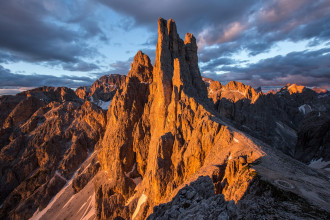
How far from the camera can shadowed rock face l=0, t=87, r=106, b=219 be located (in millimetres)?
86688

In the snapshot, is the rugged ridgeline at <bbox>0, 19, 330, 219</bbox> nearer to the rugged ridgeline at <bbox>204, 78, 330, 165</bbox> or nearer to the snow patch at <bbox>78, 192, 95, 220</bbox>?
the snow patch at <bbox>78, 192, 95, 220</bbox>

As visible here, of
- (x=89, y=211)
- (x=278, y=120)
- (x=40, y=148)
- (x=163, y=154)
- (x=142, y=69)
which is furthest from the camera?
(x=278, y=120)

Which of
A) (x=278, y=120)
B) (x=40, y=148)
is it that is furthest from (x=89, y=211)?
(x=278, y=120)

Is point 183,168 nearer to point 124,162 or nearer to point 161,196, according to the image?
point 161,196

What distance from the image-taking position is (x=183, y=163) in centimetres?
4291

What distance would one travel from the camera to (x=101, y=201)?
65500 mm

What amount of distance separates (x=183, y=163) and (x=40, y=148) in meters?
94.0

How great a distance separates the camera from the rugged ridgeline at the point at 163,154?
804 inches

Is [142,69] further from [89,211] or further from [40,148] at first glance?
[40,148]

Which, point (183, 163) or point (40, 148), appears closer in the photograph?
point (183, 163)

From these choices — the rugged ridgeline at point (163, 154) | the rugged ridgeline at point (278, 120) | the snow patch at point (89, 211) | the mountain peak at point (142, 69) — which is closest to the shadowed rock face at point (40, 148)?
the rugged ridgeline at point (163, 154)

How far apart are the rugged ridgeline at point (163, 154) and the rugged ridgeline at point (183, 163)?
0.19 meters

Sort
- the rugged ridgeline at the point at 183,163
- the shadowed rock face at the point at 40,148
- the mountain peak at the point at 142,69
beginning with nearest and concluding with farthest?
1. the rugged ridgeline at the point at 183,163
2. the mountain peak at the point at 142,69
3. the shadowed rock face at the point at 40,148

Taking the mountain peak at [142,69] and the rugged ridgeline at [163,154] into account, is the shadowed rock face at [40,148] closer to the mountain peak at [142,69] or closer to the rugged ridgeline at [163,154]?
the rugged ridgeline at [163,154]
